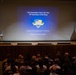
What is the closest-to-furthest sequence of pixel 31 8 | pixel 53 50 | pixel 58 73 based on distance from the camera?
pixel 58 73 → pixel 53 50 → pixel 31 8

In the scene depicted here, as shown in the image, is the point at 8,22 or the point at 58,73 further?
the point at 8,22

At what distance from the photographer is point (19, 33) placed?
17406 millimetres

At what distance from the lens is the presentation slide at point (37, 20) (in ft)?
56.1

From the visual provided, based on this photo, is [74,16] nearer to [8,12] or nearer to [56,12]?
[56,12]

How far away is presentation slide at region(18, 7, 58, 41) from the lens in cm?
1709

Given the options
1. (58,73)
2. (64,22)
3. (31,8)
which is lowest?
(58,73)

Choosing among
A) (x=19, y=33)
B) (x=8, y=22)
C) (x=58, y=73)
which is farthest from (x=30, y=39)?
(x=58, y=73)

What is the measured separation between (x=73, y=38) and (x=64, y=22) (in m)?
1.35

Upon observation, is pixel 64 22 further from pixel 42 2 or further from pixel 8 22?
pixel 8 22

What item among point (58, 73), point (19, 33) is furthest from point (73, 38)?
point (58, 73)

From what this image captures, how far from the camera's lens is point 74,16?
57.0 feet

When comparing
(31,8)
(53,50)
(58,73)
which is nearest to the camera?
(58,73)

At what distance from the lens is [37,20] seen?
17.1m

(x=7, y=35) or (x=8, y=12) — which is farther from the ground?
(x=8, y=12)
